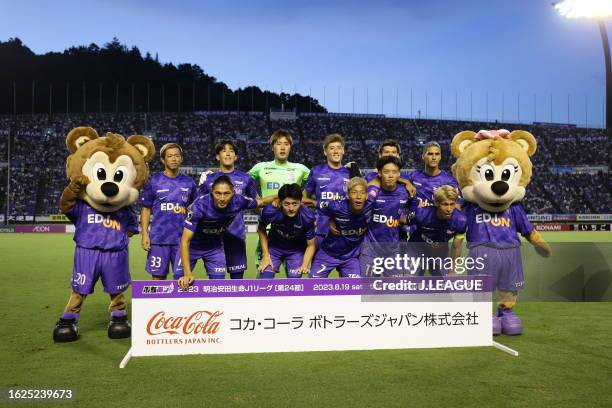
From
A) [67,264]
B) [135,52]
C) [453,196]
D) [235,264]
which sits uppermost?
[135,52]

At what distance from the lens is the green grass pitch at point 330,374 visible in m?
4.07

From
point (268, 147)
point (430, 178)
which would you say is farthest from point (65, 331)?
point (268, 147)

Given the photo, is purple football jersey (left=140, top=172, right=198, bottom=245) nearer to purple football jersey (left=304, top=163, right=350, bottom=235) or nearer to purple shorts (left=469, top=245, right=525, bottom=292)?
purple football jersey (left=304, top=163, right=350, bottom=235)

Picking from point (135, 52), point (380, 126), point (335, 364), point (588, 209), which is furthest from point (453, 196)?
point (135, 52)

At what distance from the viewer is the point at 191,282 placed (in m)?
5.11

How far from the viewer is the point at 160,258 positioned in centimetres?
696

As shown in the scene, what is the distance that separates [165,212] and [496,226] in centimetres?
410

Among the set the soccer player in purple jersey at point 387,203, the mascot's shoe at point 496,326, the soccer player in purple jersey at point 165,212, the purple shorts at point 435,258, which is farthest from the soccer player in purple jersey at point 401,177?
the soccer player in purple jersey at point 165,212

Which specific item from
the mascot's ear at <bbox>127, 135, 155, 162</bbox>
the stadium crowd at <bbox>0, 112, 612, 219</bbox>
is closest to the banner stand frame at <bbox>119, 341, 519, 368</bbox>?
the mascot's ear at <bbox>127, 135, 155, 162</bbox>

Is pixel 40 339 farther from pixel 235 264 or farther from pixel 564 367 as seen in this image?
pixel 564 367

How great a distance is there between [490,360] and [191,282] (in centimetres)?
292

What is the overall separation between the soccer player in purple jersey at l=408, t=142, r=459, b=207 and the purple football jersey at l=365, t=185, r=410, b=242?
545 mm

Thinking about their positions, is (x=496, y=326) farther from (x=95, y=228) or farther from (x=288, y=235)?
(x=95, y=228)

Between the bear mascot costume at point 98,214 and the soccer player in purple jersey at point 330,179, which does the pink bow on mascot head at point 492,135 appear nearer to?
the soccer player in purple jersey at point 330,179
